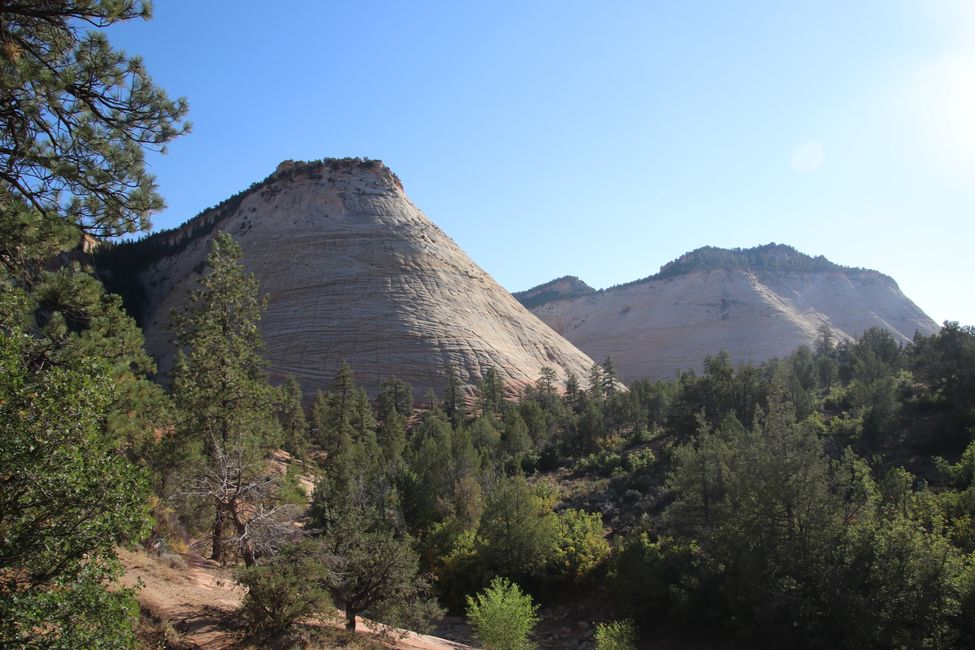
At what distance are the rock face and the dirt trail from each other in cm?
4281

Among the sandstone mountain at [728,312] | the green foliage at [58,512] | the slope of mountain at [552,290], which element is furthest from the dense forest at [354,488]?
the slope of mountain at [552,290]

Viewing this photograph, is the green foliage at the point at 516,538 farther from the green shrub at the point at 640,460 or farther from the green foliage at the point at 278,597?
the green foliage at the point at 278,597

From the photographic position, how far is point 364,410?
46094mm

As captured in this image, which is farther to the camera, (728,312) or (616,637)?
(728,312)

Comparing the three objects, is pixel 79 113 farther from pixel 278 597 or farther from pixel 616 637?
pixel 616 637

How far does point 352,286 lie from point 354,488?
49.7 meters

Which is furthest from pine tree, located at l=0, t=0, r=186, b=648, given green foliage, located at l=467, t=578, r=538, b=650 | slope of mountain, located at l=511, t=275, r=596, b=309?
slope of mountain, located at l=511, t=275, r=596, b=309

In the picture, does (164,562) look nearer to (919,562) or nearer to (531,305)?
(919,562)

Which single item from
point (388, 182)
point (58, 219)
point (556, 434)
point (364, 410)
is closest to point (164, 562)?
point (58, 219)

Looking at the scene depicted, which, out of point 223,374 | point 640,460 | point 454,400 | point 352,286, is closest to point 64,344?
point 223,374

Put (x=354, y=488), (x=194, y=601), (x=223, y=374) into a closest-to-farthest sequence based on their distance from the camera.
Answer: (x=194, y=601) < (x=223, y=374) < (x=354, y=488)

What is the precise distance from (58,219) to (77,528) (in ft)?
14.3

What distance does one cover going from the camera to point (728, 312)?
4402 inches

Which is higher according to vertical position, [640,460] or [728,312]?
[728,312]
